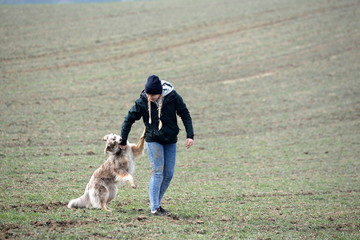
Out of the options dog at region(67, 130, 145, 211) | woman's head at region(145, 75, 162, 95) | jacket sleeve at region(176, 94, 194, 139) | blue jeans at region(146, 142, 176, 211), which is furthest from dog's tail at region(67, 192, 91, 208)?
woman's head at region(145, 75, 162, 95)

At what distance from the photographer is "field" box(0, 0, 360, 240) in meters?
9.92

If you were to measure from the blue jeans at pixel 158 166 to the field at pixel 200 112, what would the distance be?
24.7 inches

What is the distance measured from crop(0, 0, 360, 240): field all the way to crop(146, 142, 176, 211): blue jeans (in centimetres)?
63

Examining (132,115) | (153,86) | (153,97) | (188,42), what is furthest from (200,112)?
(153,86)

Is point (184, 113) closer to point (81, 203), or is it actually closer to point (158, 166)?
point (158, 166)

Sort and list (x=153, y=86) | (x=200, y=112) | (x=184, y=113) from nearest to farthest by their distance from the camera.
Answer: (x=153, y=86), (x=184, y=113), (x=200, y=112)

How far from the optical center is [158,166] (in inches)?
368

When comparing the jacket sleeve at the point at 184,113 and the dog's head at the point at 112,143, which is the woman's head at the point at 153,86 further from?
the dog's head at the point at 112,143

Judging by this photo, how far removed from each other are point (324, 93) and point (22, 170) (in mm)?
20649

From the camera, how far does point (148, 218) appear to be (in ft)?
30.6

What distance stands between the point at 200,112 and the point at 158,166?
16.9 m

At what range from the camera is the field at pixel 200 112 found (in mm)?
9922

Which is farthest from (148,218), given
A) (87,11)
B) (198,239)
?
(87,11)

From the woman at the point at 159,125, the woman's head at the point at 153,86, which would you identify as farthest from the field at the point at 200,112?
the woman's head at the point at 153,86
